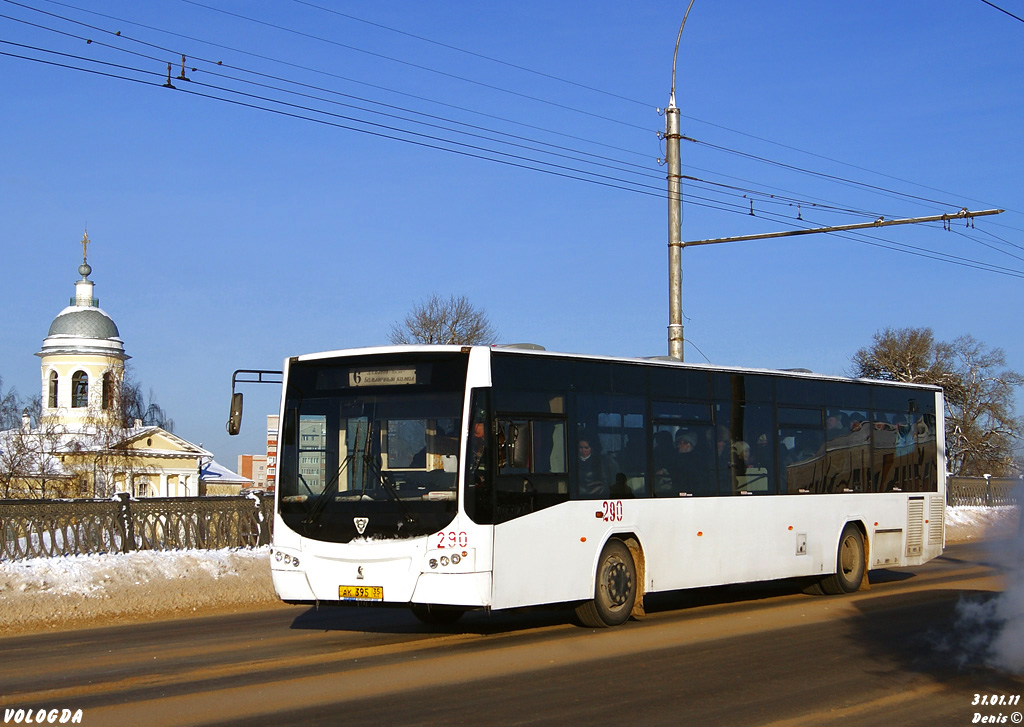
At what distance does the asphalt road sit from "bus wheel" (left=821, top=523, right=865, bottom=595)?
78.1 inches

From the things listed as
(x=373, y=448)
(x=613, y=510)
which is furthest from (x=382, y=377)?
(x=613, y=510)

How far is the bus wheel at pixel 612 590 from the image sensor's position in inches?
568

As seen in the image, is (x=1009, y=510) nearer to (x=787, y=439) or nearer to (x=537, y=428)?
(x=537, y=428)

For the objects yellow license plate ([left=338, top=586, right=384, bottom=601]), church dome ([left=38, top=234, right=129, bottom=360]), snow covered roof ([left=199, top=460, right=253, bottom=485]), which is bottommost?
snow covered roof ([left=199, top=460, right=253, bottom=485])

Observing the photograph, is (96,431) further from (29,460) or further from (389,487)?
(389,487)

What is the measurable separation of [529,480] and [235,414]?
350cm

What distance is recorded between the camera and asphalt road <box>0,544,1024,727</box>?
9.04 m

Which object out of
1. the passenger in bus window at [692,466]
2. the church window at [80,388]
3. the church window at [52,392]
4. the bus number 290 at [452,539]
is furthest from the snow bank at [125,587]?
the church window at [52,392]

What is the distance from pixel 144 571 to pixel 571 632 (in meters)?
8.76

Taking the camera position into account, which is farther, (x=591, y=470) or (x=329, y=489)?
(x=591, y=470)

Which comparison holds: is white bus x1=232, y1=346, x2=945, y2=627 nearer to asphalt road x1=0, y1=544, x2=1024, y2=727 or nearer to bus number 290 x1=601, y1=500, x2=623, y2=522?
bus number 290 x1=601, y1=500, x2=623, y2=522

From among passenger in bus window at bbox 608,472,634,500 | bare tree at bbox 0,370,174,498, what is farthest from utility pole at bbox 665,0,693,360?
bare tree at bbox 0,370,174,498

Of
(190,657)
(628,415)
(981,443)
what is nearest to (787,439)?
(628,415)

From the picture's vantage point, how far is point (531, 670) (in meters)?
11.1
